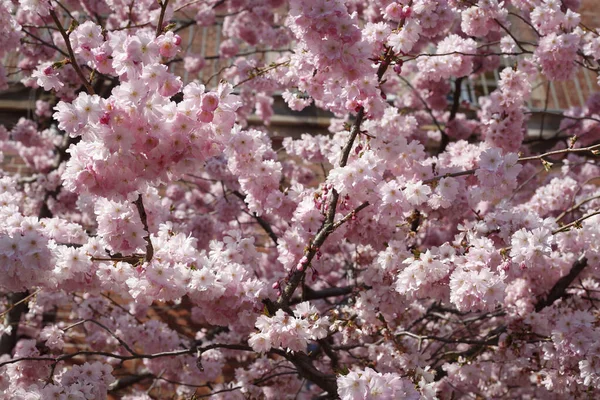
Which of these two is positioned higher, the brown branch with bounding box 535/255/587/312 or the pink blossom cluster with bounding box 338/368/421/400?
the pink blossom cluster with bounding box 338/368/421/400

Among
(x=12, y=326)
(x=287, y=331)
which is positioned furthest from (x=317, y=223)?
(x=12, y=326)

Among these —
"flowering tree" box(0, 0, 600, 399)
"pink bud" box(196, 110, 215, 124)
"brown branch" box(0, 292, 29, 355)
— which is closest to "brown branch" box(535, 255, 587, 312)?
"flowering tree" box(0, 0, 600, 399)

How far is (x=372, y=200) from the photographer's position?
2764 mm

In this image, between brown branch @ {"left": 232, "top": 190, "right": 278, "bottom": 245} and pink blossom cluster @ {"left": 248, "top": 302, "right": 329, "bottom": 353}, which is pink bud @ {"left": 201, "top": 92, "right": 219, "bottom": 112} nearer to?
pink blossom cluster @ {"left": 248, "top": 302, "right": 329, "bottom": 353}

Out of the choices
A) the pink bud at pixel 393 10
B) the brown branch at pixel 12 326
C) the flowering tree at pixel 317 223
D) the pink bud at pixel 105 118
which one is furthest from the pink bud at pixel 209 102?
the brown branch at pixel 12 326

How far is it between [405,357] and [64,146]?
3.80 m

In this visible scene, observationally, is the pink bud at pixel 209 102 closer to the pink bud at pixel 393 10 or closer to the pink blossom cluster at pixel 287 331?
the pink blossom cluster at pixel 287 331

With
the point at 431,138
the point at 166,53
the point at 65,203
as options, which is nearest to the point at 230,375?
the point at 65,203

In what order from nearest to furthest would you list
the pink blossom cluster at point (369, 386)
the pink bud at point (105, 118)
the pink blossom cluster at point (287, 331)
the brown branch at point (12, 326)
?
the pink bud at point (105, 118) < the pink blossom cluster at point (369, 386) < the pink blossom cluster at point (287, 331) < the brown branch at point (12, 326)

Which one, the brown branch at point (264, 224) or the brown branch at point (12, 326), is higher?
the brown branch at point (264, 224)

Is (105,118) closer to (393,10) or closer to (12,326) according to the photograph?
(393,10)

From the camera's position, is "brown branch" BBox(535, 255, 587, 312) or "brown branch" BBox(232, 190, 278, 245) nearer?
"brown branch" BBox(535, 255, 587, 312)

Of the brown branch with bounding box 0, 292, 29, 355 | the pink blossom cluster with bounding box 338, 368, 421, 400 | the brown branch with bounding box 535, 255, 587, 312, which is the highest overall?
the pink blossom cluster with bounding box 338, 368, 421, 400

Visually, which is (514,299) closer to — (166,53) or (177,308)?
(166,53)
